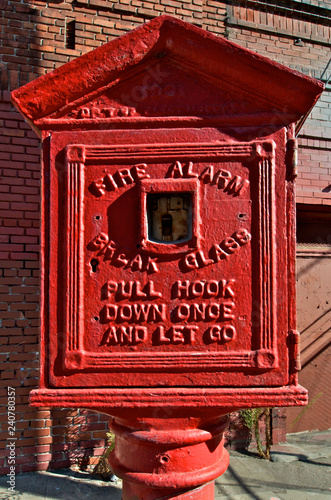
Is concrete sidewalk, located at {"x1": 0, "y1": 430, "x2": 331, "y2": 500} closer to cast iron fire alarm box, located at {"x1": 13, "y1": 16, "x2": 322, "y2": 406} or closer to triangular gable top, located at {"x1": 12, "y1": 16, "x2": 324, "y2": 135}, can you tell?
cast iron fire alarm box, located at {"x1": 13, "y1": 16, "x2": 322, "y2": 406}

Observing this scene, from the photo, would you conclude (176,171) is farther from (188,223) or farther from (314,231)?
(314,231)

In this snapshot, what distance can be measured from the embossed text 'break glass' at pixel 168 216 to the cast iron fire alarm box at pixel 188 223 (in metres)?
0.04

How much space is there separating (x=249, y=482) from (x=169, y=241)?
2651 millimetres

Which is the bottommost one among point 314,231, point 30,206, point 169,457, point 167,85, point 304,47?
point 169,457

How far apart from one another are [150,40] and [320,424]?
4090 mm

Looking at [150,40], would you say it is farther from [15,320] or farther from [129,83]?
[15,320]

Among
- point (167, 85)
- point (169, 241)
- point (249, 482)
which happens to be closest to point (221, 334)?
point (169, 241)

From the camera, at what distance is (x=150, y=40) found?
56.5 inches

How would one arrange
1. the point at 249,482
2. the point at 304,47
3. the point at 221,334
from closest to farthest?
the point at 221,334 < the point at 249,482 < the point at 304,47

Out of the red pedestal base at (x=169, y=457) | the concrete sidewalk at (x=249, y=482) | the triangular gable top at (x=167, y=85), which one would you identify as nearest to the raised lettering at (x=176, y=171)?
the triangular gable top at (x=167, y=85)

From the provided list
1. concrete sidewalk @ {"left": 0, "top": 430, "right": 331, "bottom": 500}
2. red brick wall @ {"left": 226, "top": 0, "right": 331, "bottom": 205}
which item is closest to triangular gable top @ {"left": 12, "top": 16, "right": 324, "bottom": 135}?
red brick wall @ {"left": 226, "top": 0, "right": 331, "bottom": 205}

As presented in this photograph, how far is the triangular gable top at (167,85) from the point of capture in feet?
4.63

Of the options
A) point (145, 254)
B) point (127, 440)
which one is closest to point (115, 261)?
point (145, 254)

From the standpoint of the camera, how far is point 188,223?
1.48 metres
